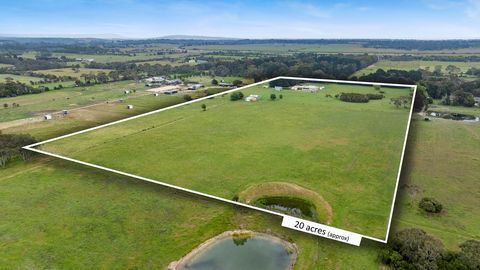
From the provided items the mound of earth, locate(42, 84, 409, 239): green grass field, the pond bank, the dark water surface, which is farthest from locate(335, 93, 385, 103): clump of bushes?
the dark water surface

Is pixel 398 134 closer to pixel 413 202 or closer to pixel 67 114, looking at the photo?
pixel 413 202

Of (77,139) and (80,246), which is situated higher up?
(77,139)

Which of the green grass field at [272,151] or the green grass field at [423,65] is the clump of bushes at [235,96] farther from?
the green grass field at [423,65]

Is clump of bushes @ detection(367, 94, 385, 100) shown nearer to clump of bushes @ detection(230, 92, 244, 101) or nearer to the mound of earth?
clump of bushes @ detection(230, 92, 244, 101)

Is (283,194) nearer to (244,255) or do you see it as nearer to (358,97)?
(244,255)

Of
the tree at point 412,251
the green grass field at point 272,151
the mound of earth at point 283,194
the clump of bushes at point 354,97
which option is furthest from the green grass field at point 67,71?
the tree at point 412,251

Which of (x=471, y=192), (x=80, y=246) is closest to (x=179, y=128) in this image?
(x=80, y=246)
